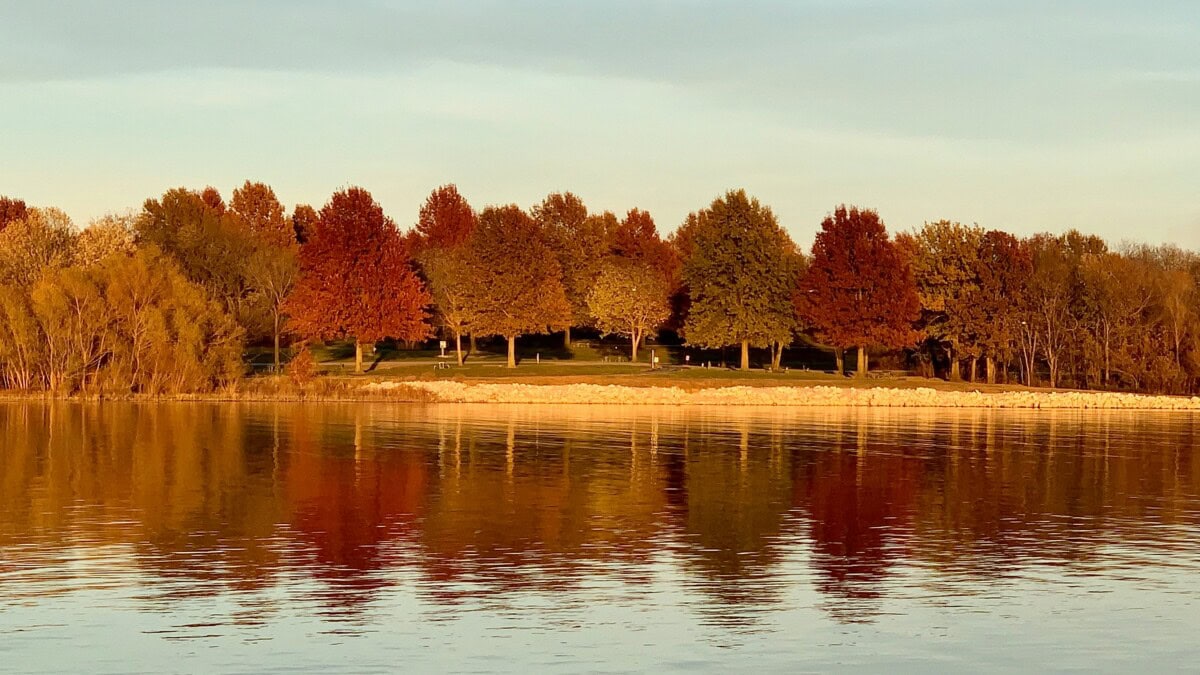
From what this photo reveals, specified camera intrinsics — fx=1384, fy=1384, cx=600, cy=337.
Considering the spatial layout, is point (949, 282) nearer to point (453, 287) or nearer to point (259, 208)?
point (453, 287)

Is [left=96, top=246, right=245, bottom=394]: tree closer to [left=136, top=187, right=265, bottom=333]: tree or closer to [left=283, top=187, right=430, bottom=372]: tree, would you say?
[left=283, top=187, right=430, bottom=372]: tree

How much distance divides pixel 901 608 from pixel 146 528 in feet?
54.9

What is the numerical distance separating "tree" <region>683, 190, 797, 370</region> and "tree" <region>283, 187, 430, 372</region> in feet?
75.1

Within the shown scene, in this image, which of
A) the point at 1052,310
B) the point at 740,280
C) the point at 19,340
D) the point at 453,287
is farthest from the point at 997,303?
the point at 19,340

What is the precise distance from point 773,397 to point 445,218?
85.7 metres

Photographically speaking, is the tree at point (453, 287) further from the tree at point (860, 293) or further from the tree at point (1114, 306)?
the tree at point (1114, 306)

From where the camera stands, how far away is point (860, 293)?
104062 millimetres

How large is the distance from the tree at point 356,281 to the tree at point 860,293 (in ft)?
98.8

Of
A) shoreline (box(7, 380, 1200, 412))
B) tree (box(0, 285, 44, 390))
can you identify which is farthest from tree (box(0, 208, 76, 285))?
shoreline (box(7, 380, 1200, 412))

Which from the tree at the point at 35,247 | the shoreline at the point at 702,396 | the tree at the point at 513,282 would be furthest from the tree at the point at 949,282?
the tree at the point at 35,247

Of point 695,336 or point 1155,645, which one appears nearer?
point 1155,645

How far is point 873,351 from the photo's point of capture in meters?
129

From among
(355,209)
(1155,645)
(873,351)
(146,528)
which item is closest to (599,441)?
(146,528)

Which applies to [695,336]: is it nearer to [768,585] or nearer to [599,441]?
[599,441]
